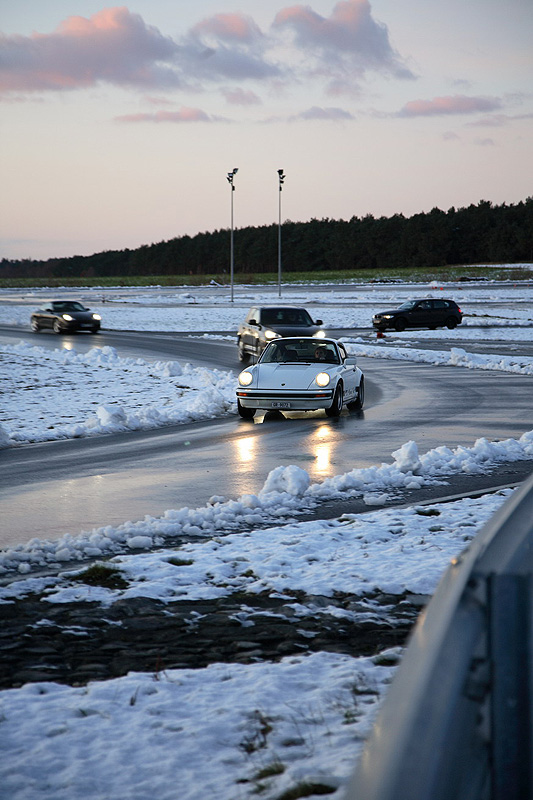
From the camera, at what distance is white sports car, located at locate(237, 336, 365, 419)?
586 inches

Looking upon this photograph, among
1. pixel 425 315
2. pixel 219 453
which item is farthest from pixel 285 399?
pixel 425 315

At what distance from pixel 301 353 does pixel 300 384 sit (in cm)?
171

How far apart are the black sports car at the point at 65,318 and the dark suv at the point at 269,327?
46.0 ft

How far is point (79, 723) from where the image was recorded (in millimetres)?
3791

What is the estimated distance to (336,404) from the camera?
1516cm

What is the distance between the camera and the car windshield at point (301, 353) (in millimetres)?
15992

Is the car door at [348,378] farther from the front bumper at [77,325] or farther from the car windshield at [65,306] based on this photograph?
the car windshield at [65,306]

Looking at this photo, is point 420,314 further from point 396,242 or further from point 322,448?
point 396,242

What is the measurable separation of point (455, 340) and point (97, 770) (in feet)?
110

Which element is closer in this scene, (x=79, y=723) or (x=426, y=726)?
(x=426, y=726)

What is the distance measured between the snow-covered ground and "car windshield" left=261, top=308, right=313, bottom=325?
11.9 metres


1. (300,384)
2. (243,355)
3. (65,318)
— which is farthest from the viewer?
(65,318)

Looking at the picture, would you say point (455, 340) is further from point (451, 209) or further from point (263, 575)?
point (451, 209)

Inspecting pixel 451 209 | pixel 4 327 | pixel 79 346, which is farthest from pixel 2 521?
pixel 451 209
